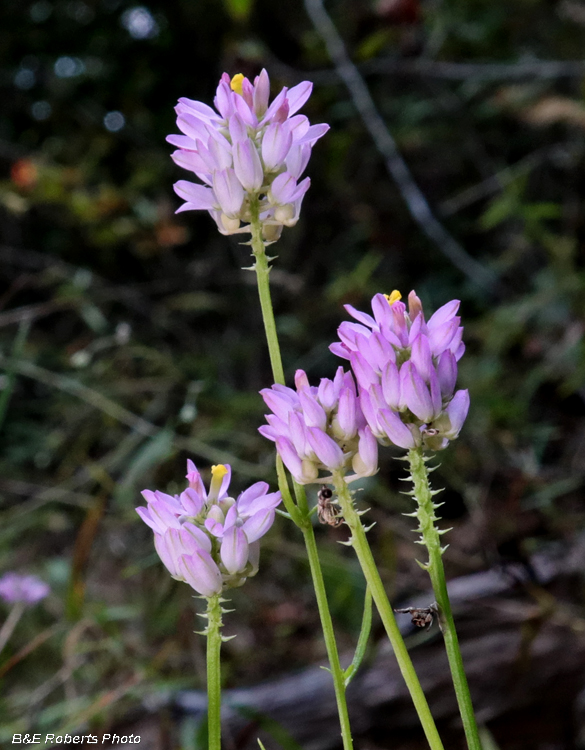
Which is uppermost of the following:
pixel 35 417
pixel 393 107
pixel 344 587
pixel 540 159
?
pixel 393 107

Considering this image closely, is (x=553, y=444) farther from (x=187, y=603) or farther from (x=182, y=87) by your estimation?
(x=182, y=87)

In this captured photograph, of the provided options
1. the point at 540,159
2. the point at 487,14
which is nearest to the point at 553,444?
the point at 540,159

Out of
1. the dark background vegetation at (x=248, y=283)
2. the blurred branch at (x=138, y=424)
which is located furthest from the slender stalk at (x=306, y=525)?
the blurred branch at (x=138, y=424)

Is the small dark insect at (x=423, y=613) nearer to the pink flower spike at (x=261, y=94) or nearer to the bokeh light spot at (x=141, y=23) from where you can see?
the pink flower spike at (x=261, y=94)

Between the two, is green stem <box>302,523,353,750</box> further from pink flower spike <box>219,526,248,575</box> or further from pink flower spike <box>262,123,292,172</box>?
pink flower spike <box>262,123,292,172</box>

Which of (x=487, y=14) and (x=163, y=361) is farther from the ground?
(x=487, y=14)

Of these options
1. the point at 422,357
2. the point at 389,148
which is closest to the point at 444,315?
the point at 422,357
